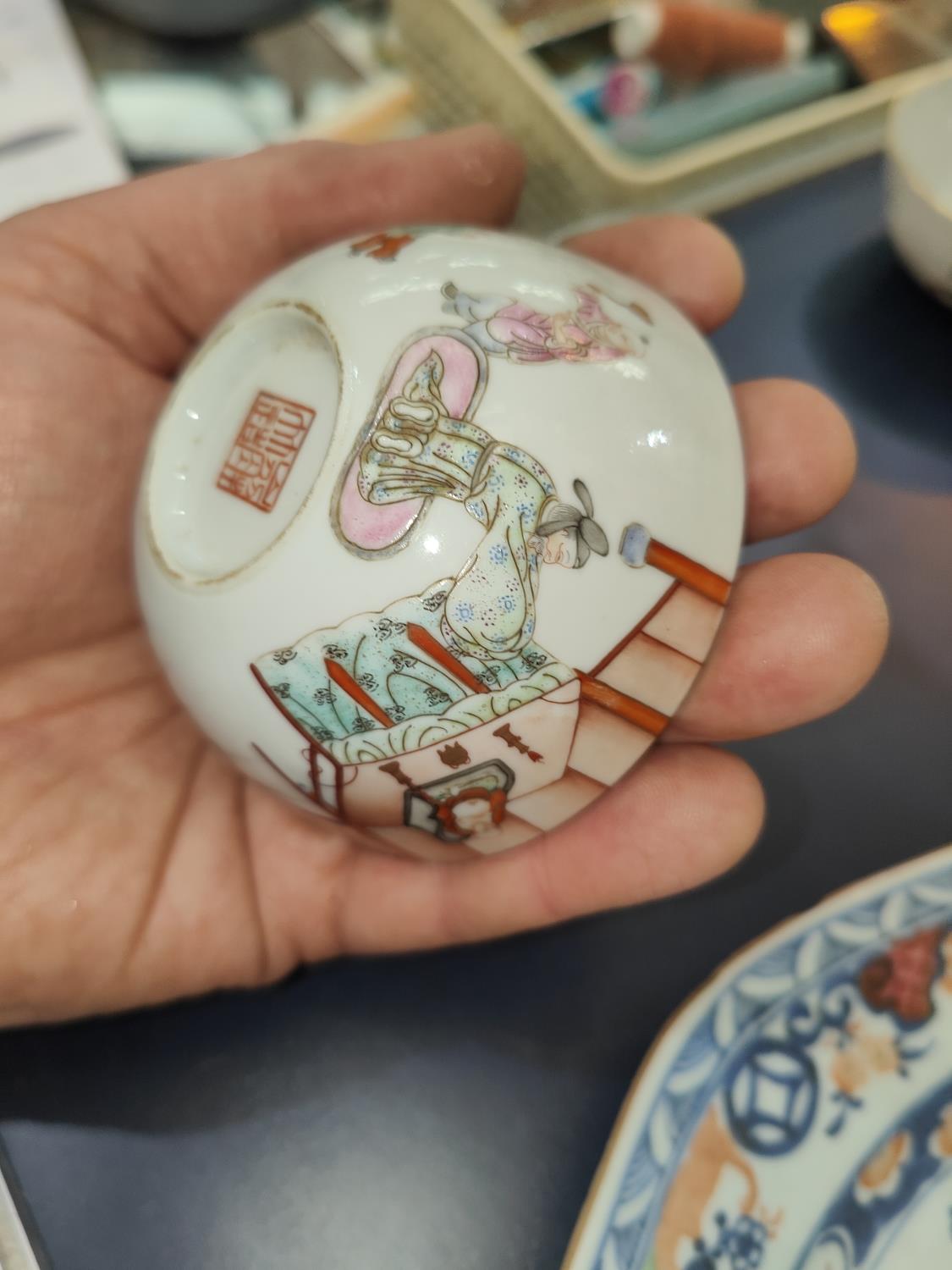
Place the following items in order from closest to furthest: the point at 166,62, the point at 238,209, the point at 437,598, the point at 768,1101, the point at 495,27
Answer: the point at 437,598 → the point at 768,1101 → the point at 238,209 → the point at 495,27 → the point at 166,62

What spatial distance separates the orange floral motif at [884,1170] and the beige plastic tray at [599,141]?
2.61ft

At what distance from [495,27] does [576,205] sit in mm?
187

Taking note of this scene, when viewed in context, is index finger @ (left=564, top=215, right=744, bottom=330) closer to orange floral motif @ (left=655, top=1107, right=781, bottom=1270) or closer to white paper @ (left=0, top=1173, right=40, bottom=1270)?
orange floral motif @ (left=655, top=1107, right=781, bottom=1270)

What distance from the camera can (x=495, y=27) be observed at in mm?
950

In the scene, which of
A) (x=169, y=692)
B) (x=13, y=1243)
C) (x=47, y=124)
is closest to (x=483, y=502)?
(x=169, y=692)

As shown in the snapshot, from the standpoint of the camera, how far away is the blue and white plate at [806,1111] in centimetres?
56

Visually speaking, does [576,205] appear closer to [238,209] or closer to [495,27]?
[495,27]

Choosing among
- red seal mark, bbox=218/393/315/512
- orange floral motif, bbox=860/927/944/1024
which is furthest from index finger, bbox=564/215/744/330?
orange floral motif, bbox=860/927/944/1024

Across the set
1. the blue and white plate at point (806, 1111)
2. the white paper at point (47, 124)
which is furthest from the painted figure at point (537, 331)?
the white paper at point (47, 124)

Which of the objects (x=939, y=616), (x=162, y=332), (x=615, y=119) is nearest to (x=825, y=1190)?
(x=939, y=616)

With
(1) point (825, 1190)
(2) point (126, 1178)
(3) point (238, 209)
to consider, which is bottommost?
(2) point (126, 1178)

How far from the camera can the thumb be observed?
76 cm

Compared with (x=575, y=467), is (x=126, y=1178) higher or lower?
lower

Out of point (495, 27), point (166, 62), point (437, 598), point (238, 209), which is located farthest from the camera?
point (166, 62)
